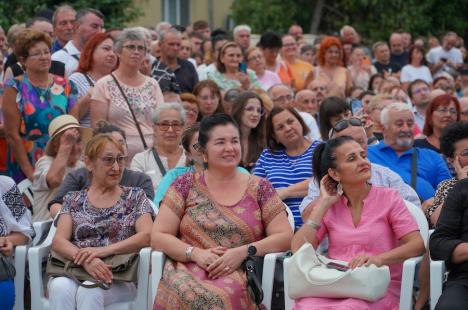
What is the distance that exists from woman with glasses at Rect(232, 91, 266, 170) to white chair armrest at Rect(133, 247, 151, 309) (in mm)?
2009

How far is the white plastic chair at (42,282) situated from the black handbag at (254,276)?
0.70m

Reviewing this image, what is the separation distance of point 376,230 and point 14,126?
3.86m

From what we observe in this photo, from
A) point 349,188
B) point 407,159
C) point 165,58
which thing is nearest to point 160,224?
point 349,188

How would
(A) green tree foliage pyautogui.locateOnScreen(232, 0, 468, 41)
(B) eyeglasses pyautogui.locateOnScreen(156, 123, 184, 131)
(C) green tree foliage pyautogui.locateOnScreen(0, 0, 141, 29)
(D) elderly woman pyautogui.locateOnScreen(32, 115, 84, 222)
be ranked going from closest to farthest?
(D) elderly woman pyautogui.locateOnScreen(32, 115, 84, 222) → (B) eyeglasses pyautogui.locateOnScreen(156, 123, 184, 131) → (C) green tree foliage pyautogui.locateOnScreen(0, 0, 141, 29) → (A) green tree foliage pyautogui.locateOnScreen(232, 0, 468, 41)

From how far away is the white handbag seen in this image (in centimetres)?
621

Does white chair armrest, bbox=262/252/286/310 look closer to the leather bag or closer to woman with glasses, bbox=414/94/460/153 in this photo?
the leather bag

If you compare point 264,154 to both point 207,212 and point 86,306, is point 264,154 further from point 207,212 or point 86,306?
point 86,306

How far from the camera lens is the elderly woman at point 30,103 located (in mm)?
9164

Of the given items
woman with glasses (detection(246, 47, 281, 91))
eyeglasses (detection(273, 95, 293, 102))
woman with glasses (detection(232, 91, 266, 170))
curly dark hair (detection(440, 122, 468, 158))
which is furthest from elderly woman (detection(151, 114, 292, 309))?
woman with glasses (detection(246, 47, 281, 91))

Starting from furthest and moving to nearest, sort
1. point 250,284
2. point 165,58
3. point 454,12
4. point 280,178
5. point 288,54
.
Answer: point 454,12 → point 288,54 → point 165,58 → point 280,178 → point 250,284

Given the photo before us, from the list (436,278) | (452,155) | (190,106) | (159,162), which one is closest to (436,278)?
(436,278)

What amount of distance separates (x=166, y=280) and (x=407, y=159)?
2.46 meters

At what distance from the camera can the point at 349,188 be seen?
673cm

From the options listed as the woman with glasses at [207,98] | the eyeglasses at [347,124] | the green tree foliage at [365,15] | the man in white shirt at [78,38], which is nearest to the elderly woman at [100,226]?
the eyeglasses at [347,124]
